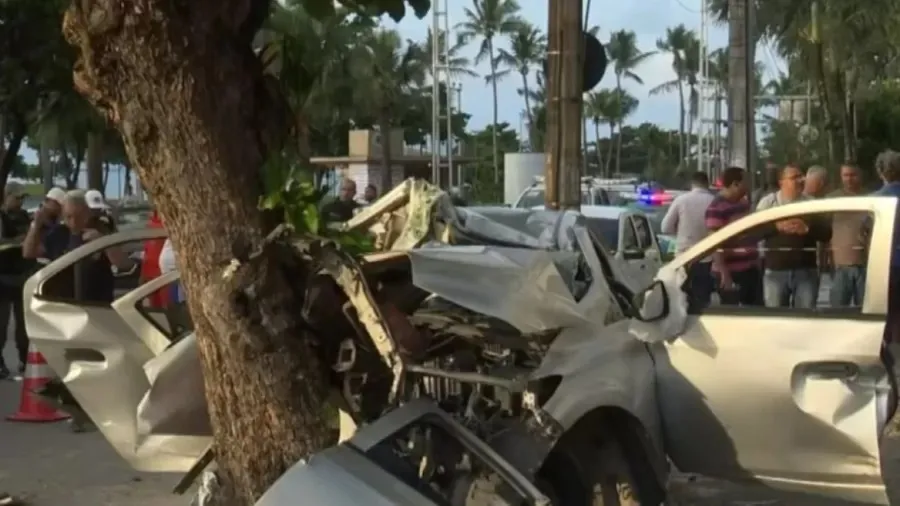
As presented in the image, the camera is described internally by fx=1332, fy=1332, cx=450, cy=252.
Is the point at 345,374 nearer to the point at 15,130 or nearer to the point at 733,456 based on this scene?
the point at 733,456

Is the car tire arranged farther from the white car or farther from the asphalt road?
the white car

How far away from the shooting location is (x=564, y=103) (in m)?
9.80

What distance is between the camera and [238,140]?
208 inches

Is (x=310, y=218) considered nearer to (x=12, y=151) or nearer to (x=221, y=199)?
(x=221, y=199)

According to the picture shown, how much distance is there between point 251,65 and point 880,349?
282 centimetres

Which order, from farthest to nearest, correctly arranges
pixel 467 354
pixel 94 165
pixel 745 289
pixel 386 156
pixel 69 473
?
1. pixel 386 156
2. pixel 94 165
3. pixel 69 473
4. pixel 745 289
5. pixel 467 354

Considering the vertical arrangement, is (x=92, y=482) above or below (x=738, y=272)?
below

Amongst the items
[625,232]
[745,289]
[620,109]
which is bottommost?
[745,289]

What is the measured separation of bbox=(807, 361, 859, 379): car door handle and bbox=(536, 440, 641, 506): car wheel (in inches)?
34.4

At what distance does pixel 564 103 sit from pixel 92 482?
4.30 metres

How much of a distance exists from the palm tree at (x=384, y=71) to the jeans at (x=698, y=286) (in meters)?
46.3

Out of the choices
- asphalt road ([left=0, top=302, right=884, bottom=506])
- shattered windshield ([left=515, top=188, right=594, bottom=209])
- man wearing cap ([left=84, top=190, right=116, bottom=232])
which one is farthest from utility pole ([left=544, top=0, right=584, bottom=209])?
shattered windshield ([left=515, top=188, right=594, bottom=209])

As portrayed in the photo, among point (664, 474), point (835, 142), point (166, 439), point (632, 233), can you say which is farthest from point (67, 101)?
point (835, 142)

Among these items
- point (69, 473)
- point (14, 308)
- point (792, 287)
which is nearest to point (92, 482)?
point (69, 473)
